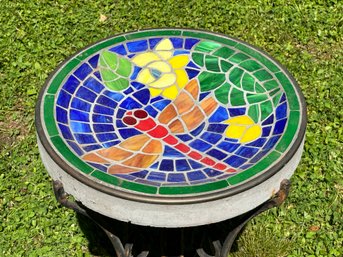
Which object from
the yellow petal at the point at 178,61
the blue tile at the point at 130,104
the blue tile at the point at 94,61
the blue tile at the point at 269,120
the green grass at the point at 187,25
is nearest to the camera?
the blue tile at the point at 269,120

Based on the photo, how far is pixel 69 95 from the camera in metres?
3.29

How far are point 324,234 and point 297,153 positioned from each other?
1.33 meters

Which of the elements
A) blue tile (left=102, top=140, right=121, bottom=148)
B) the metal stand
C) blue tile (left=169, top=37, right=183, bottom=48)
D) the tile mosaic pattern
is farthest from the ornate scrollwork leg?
blue tile (left=169, top=37, right=183, bottom=48)

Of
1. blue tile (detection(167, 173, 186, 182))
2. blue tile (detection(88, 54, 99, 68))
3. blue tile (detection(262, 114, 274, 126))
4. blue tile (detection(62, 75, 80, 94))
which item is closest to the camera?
blue tile (detection(167, 173, 186, 182))

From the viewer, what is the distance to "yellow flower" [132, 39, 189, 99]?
11.6ft

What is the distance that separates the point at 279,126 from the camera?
311cm

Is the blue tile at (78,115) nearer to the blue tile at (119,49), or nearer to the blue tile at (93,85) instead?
the blue tile at (93,85)

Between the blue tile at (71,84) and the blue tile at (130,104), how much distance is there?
0.25 meters

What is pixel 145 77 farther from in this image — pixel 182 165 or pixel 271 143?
pixel 271 143

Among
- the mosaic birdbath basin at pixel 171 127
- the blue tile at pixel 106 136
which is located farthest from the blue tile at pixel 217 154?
the blue tile at pixel 106 136

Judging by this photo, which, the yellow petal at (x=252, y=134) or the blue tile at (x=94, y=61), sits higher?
the blue tile at (x=94, y=61)

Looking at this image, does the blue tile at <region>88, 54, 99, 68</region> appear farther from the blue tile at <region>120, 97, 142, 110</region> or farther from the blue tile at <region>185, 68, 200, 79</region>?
the blue tile at <region>185, 68, 200, 79</region>

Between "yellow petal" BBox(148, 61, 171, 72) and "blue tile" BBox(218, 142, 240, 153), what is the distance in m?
0.63

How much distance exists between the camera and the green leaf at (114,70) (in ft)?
11.5
